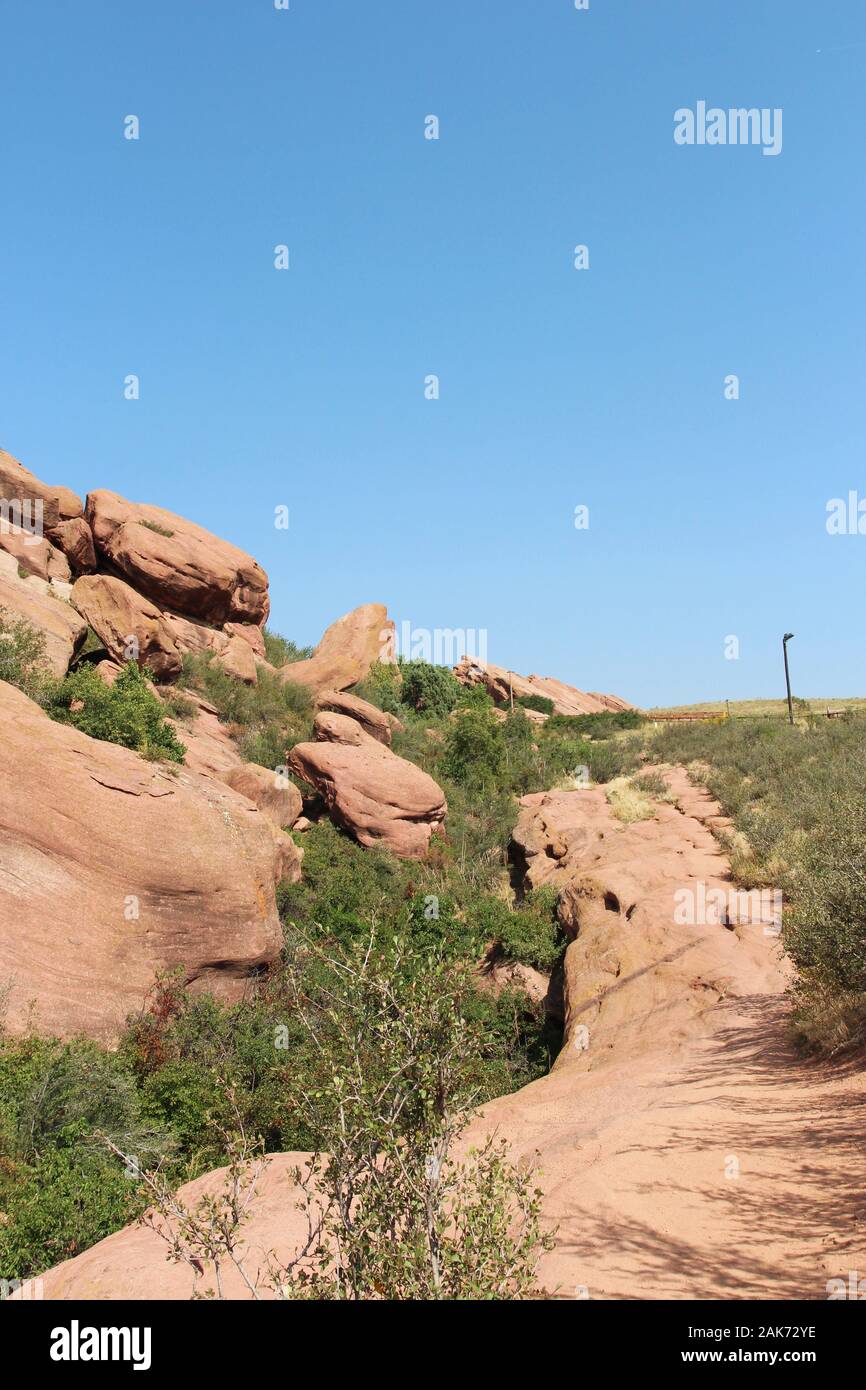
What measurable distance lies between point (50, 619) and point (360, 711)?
11327 millimetres

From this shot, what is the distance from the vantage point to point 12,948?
1082 centimetres

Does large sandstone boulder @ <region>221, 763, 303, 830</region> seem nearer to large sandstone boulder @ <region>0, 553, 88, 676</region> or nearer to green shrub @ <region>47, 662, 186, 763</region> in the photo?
green shrub @ <region>47, 662, 186, 763</region>

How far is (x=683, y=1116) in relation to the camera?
7590 mm

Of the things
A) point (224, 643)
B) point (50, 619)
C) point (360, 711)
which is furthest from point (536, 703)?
point (50, 619)

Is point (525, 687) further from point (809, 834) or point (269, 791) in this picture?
point (809, 834)

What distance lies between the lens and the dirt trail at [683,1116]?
5062 mm

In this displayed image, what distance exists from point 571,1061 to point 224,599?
19687 millimetres

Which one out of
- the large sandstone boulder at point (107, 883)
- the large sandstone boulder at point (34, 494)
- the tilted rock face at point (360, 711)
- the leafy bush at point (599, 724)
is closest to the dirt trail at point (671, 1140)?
the large sandstone boulder at point (107, 883)

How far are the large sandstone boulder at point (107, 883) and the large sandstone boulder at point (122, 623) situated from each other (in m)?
7.24

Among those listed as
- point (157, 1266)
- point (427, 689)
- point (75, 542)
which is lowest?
point (157, 1266)

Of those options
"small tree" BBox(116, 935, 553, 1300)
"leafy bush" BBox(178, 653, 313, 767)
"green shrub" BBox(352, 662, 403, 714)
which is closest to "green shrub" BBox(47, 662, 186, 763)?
"leafy bush" BBox(178, 653, 313, 767)

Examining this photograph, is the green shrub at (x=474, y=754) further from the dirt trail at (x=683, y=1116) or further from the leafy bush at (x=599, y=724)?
the leafy bush at (x=599, y=724)
